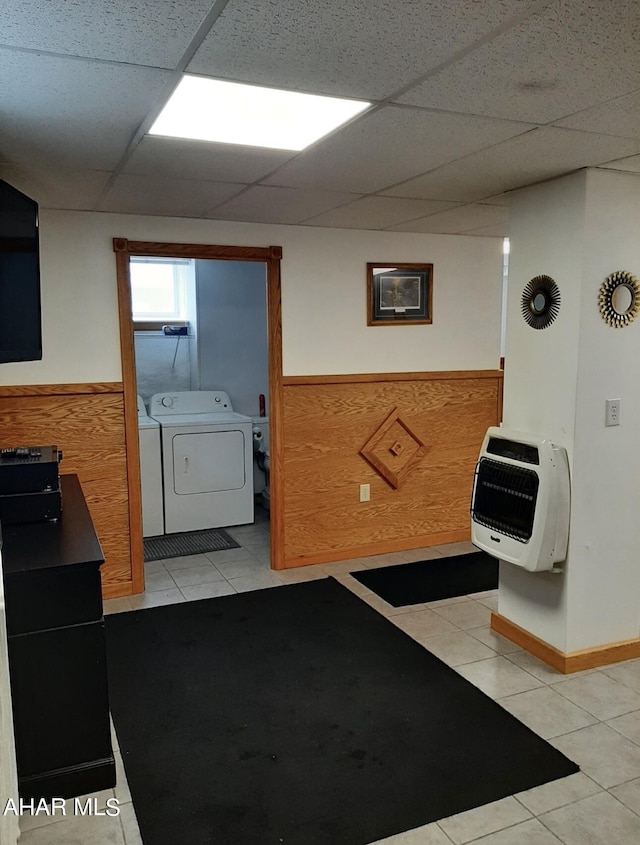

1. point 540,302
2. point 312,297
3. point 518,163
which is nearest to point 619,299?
point 540,302

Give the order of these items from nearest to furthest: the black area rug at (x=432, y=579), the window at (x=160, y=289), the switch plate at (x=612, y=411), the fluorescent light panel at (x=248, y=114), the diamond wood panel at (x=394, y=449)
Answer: the fluorescent light panel at (x=248, y=114), the switch plate at (x=612, y=411), the black area rug at (x=432, y=579), the diamond wood panel at (x=394, y=449), the window at (x=160, y=289)

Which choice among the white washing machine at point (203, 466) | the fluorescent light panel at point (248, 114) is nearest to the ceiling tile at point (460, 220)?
the fluorescent light panel at point (248, 114)

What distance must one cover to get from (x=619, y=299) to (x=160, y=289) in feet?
14.3

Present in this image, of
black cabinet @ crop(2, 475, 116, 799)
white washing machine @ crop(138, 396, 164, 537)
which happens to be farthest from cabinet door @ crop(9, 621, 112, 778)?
white washing machine @ crop(138, 396, 164, 537)

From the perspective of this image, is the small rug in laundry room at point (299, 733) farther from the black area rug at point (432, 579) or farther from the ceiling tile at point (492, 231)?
the ceiling tile at point (492, 231)

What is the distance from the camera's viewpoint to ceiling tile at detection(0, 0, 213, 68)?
135 centimetres

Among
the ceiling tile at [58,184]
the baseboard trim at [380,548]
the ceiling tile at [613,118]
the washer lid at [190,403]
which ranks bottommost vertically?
the baseboard trim at [380,548]

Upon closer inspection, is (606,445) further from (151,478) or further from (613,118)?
(151,478)

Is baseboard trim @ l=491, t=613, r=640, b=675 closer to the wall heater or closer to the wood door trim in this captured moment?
the wall heater

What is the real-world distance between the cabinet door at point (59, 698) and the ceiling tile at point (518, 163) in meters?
2.26

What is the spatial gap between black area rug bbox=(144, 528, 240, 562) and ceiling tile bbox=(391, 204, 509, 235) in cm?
258

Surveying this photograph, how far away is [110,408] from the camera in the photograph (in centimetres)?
382

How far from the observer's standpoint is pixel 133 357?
388 centimetres

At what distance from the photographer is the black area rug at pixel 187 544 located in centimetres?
464
